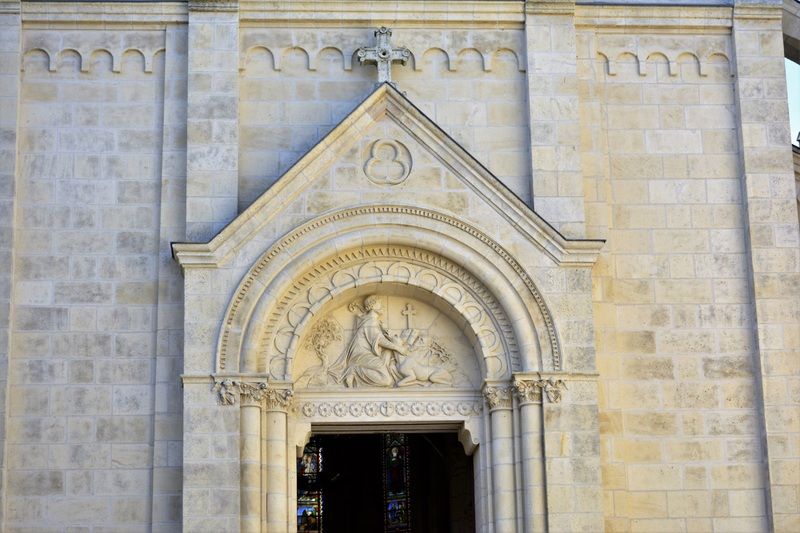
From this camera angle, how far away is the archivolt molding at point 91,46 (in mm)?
18578

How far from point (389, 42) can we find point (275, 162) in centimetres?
188

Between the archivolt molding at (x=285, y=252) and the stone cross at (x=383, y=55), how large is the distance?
5.22 ft

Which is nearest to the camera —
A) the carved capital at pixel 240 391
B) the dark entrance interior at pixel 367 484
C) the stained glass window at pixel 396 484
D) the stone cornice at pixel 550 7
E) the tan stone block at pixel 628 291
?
the carved capital at pixel 240 391

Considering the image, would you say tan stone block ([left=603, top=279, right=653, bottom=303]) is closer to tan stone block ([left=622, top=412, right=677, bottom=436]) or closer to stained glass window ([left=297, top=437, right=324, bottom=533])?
tan stone block ([left=622, top=412, right=677, bottom=436])

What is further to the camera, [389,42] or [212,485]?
[389,42]

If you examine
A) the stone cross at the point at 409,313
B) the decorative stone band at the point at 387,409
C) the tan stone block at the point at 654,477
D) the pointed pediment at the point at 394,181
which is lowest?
the tan stone block at the point at 654,477

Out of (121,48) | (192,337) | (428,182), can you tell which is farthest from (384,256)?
(121,48)

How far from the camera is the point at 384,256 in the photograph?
59.1 ft

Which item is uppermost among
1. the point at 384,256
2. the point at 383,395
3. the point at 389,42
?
the point at 389,42

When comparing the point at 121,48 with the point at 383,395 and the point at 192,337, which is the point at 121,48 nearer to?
the point at 192,337

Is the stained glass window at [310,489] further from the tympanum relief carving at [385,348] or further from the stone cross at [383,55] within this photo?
the stone cross at [383,55]

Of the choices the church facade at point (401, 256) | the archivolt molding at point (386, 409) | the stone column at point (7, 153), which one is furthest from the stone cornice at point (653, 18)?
the stone column at point (7, 153)

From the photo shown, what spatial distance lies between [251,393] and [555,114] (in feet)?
15.3

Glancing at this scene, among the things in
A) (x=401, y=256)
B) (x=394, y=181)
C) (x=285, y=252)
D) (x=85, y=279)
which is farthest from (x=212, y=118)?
(x=401, y=256)
